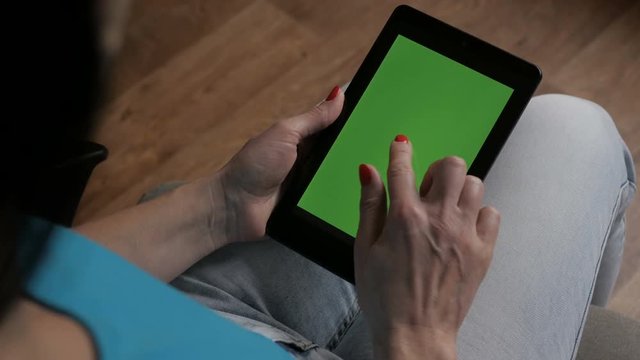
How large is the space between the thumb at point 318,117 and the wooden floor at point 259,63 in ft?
1.84

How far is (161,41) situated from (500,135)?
0.85m

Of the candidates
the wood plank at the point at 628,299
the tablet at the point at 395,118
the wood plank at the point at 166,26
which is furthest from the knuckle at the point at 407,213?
the wood plank at the point at 166,26

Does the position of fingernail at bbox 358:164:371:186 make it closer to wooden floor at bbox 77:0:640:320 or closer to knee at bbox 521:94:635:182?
knee at bbox 521:94:635:182

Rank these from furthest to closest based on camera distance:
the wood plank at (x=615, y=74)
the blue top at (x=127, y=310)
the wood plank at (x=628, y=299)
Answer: the wood plank at (x=615, y=74) < the wood plank at (x=628, y=299) < the blue top at (x=127, y=310)

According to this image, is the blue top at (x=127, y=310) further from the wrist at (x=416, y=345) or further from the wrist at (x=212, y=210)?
the wrist at (x=212, y=210)

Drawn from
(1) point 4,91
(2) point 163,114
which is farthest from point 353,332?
(2) point 163,114

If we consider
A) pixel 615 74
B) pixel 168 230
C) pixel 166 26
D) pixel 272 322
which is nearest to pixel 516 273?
pixel 272 322

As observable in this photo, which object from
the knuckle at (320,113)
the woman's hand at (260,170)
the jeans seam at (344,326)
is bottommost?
the jeans seam at (344,326)

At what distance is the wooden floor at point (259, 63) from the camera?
1364mm

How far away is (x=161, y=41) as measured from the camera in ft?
4.73

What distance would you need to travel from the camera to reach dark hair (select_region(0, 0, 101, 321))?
322 millimetres

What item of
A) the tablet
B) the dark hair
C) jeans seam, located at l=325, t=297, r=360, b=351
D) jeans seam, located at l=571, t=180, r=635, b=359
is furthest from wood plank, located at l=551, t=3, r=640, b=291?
the dark hair

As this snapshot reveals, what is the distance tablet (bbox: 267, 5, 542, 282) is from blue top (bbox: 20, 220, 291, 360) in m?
0.22

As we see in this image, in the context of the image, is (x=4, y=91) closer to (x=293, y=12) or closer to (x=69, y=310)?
(x=69, y=310)
